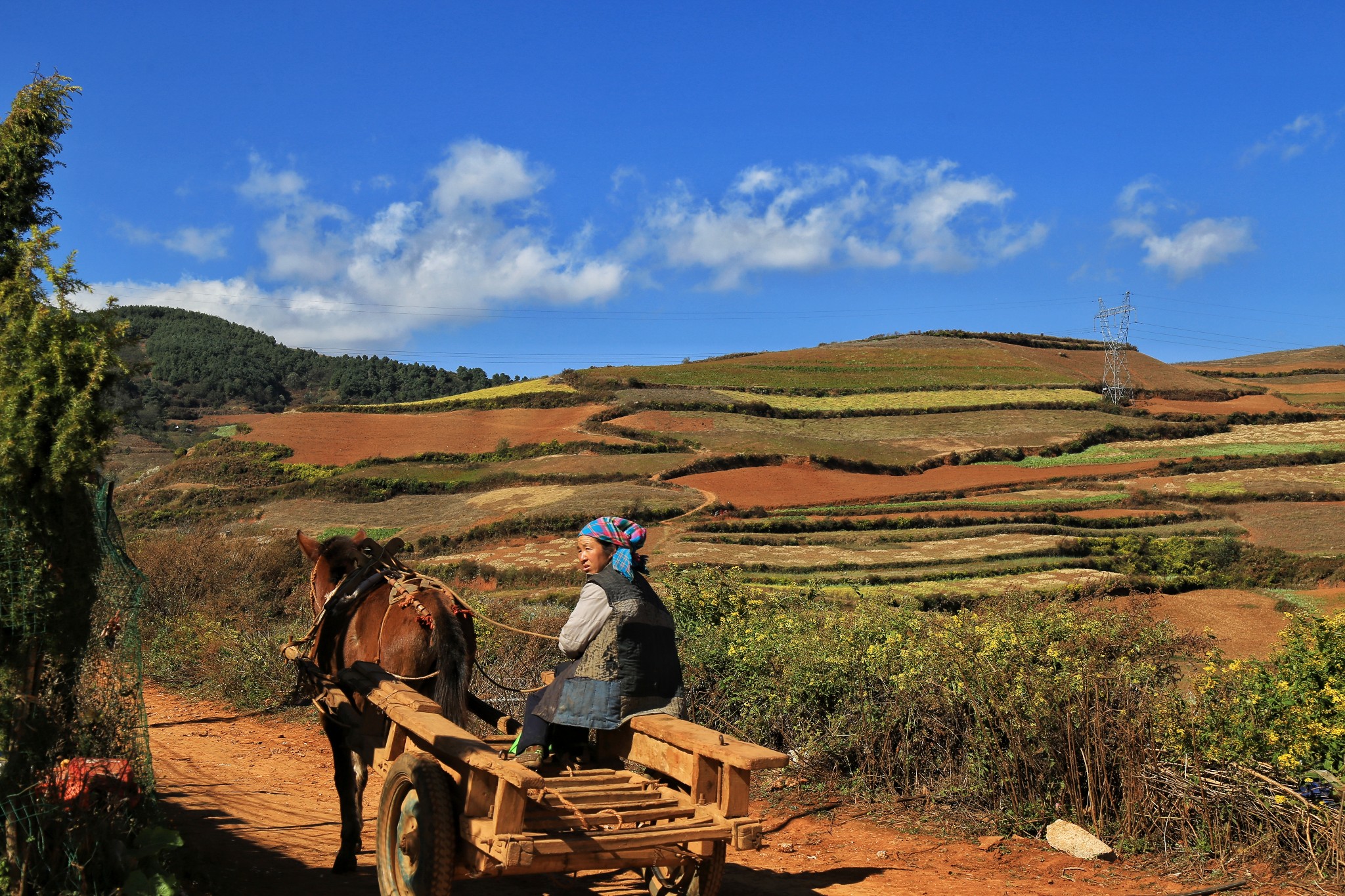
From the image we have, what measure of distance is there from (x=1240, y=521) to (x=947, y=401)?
20972 mm

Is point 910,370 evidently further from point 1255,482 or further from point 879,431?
point 1255,482

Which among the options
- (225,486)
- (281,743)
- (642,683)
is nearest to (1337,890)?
(642,683)

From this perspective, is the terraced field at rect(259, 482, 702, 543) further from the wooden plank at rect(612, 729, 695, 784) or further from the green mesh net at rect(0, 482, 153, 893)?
the green mesh net at rect(0, 482, 153, 893)

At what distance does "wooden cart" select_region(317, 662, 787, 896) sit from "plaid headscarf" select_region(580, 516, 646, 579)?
2.33ft

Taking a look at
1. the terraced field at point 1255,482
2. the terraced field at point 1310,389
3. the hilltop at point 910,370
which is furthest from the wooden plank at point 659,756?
the terraced field at point 1310,389

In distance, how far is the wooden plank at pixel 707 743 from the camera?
12.3ft

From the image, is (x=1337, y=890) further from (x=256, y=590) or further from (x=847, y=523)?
Answer: (x=847, y=523)

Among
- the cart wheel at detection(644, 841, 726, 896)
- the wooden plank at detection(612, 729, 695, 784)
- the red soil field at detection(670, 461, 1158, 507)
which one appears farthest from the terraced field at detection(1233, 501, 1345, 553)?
the wooden plank at detection(612, 729, 695, 784)

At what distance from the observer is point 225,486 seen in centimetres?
3412

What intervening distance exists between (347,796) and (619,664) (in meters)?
2.06

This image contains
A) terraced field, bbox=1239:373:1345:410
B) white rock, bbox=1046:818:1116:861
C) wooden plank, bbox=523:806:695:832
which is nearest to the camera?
wooden plank, bbox=523:806:695:832

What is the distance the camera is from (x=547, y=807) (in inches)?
148

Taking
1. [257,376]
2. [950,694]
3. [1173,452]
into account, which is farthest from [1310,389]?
[257,376]

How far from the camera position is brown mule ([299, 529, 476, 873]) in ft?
15.9
